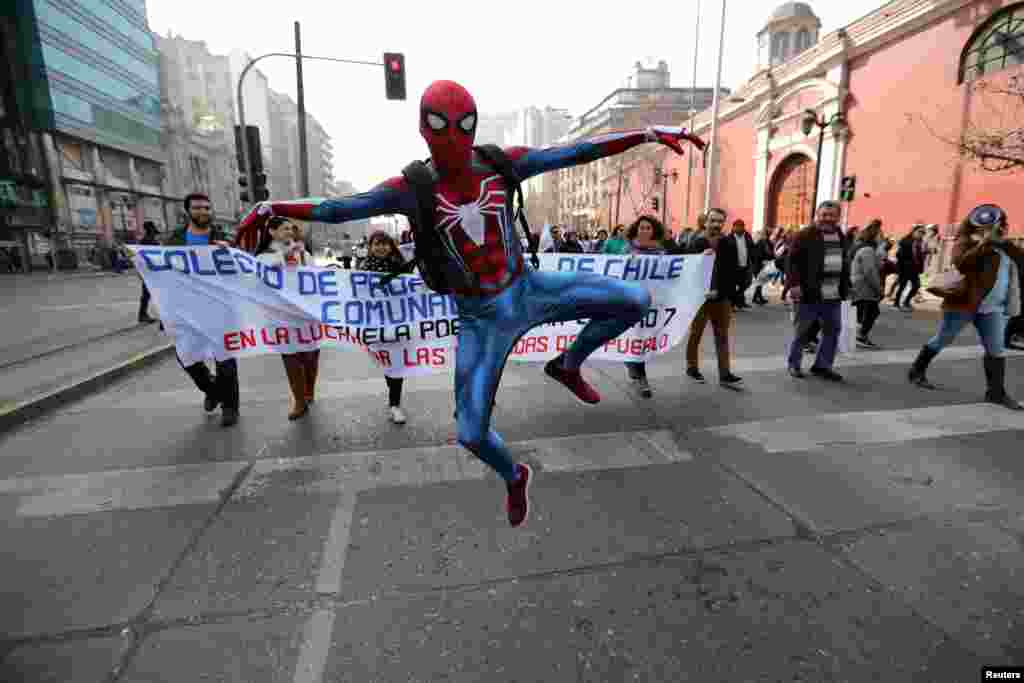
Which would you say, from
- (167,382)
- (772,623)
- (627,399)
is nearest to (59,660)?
(772,623)

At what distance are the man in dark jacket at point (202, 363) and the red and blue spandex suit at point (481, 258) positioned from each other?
7.63ft

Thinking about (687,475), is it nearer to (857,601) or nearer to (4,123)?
(857,601)

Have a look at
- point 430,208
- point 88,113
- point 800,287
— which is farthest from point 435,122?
point 88,113

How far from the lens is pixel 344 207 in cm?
262

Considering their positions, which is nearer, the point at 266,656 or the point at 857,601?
the point at 266,656

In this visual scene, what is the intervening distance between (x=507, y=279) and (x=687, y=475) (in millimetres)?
1853

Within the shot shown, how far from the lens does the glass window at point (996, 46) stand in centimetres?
1467

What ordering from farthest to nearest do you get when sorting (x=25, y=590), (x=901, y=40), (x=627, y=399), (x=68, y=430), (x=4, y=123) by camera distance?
(x=4, y=123) → (x=901, y=40) → (x=627, y=399) → (x=68, y=430) → (x=25, y=590)

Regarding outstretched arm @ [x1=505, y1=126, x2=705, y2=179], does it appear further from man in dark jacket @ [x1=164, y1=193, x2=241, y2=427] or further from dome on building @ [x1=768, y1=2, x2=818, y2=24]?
dome on building @ [x1=768, y1=2, x2=818, y2=24]

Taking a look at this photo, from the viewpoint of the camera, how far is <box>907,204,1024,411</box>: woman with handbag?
4746 millimetres

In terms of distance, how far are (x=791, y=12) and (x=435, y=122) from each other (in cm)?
6046

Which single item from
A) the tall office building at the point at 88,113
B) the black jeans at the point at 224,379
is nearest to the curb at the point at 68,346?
the black jeans at the point at 224,379

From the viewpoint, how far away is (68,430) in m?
4.60

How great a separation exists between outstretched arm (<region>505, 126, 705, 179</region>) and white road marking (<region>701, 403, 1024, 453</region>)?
238cm
